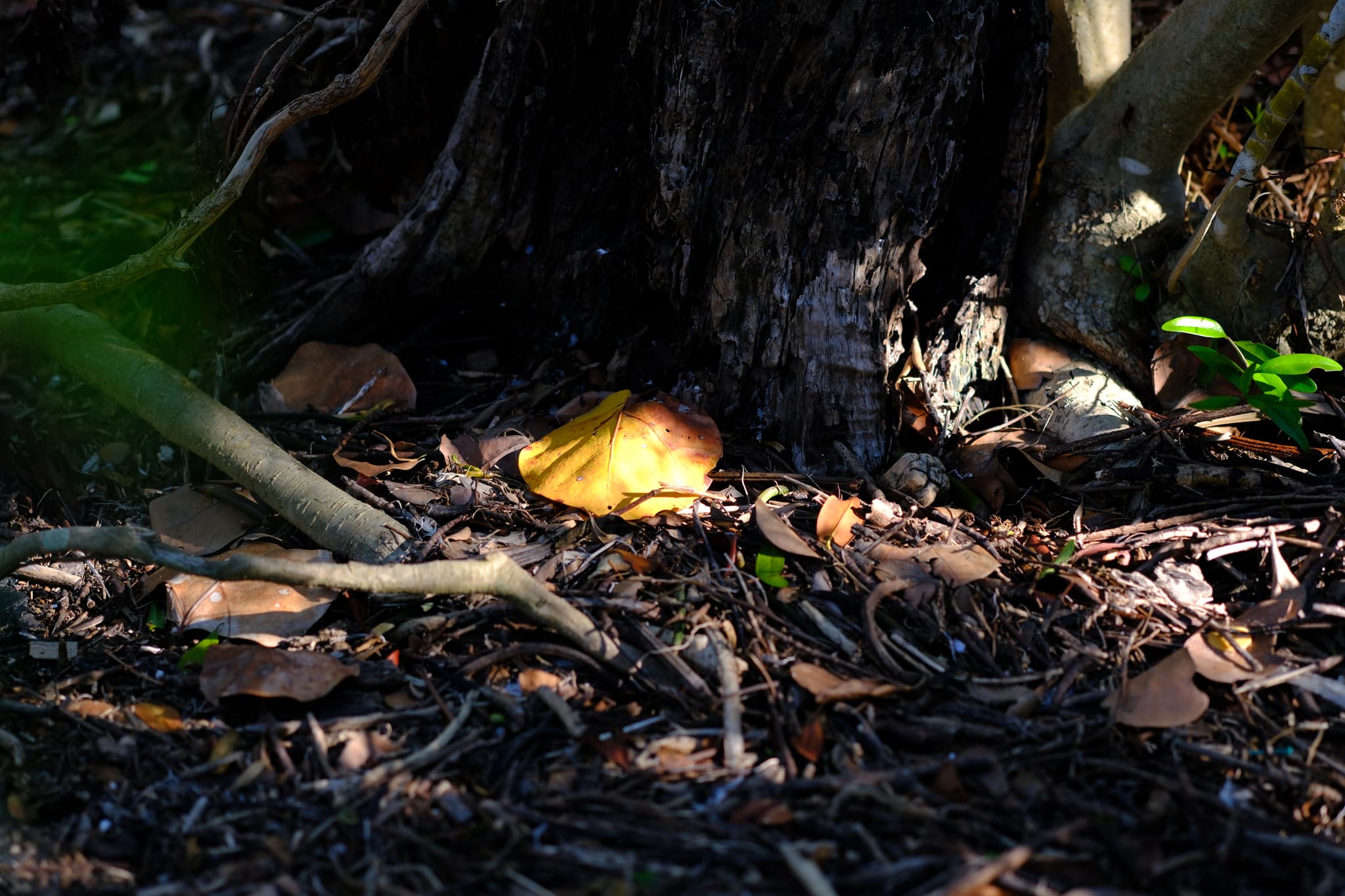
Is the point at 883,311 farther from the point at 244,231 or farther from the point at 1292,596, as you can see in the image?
the point at 244,231

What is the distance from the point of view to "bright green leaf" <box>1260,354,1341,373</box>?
2371 mm

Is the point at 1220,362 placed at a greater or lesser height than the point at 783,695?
greater

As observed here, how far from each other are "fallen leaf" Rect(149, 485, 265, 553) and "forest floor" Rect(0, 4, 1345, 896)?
0.02 meters

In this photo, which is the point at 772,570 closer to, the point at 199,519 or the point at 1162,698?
the point at 1162,698

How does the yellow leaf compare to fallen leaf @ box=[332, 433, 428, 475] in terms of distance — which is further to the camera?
fallen leaf @ box=[332, 433, 428, 475]

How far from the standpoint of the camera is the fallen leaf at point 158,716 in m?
1.86

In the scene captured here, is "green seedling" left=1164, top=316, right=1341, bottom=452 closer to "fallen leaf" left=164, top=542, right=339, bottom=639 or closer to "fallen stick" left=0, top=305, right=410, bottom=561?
"fallen stick" left=0, top=305, right=410, bottom=561

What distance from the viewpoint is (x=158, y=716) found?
1883 millimetres

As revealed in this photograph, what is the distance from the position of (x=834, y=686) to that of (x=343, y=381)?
182cm

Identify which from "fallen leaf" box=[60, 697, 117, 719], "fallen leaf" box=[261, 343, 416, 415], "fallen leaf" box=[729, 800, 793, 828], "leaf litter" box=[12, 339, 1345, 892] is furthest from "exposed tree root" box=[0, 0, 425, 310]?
"fallen leaf" box=[729, 800, 793, 828]

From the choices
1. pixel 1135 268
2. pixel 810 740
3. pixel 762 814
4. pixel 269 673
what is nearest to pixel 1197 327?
pixel 1135 268

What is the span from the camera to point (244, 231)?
3.16m

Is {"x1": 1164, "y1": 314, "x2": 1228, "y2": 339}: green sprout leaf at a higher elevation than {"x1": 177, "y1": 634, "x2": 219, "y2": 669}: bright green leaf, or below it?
higher

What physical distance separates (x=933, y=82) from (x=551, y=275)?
1.24 m
